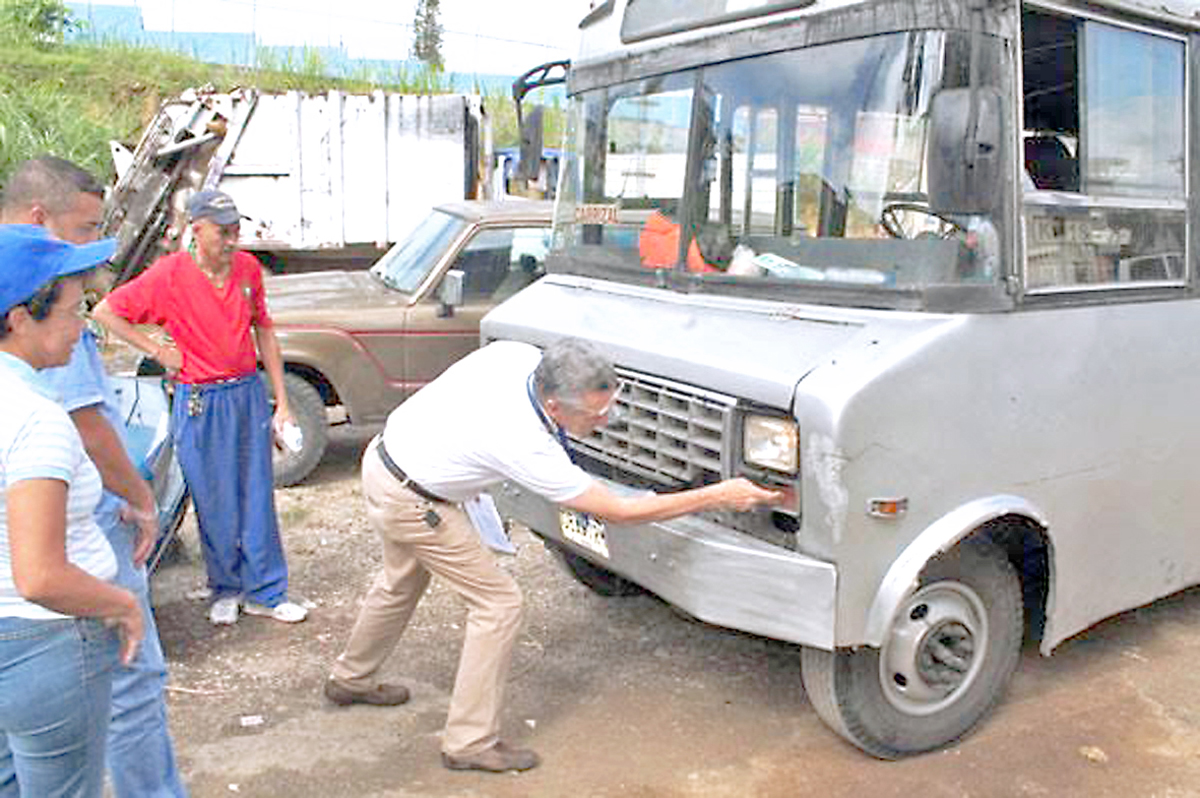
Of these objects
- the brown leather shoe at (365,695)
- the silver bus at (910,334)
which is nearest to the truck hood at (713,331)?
the silver bus at (910,334)

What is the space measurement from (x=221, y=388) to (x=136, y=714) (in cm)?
195

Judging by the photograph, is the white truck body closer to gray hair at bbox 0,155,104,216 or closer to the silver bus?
the silver bus

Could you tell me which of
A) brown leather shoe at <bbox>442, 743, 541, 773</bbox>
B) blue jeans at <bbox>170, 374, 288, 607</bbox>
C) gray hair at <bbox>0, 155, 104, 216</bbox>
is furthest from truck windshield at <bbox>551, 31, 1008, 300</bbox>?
gray hair at <bbox>0, 155, 104, 216</bbox>

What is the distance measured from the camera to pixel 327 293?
721 cm

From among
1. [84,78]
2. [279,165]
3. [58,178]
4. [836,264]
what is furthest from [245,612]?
[84,78]

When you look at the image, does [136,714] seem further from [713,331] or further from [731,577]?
[713,331]

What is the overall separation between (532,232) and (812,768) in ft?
13.7

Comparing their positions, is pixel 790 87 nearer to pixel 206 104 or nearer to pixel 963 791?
pixel 963 791

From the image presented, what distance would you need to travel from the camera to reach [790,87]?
3.83 m

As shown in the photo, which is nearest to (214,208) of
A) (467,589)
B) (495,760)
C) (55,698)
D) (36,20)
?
(467,589)

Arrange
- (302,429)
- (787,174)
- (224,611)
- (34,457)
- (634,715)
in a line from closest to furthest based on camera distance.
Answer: (34,457) < (787,174) < (634,715) < (224,611) < (302,429)

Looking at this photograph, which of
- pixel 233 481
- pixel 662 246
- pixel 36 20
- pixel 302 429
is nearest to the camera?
pixel 662 246

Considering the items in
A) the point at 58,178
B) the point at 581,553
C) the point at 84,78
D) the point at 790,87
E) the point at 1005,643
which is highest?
the point at 84,78

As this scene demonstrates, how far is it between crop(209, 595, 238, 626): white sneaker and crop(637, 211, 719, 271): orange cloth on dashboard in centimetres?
227
